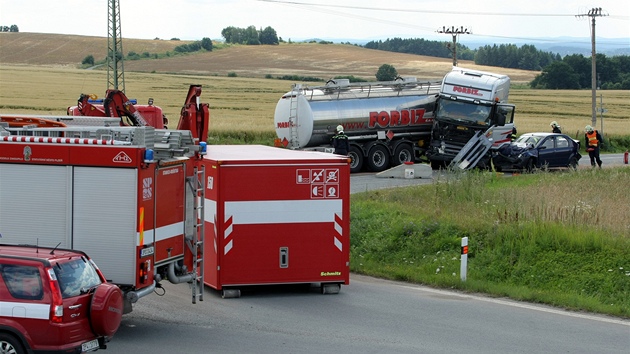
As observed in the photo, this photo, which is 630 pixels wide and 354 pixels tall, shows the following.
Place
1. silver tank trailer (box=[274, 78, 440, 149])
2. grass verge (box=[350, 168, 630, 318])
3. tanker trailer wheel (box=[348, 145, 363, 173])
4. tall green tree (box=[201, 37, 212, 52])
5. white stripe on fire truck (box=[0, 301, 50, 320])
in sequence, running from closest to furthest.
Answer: white stripe on fire truck (box=[0, 301, 50, 320])
grass verge (box=[350, 168, 630, 318])
silver tank trailer (box=[274, 78, 440, 149])
tanker trailer wheel (box=[348, 145, 363, 173])
tall green tree (box=[201, 37, 212, 52])

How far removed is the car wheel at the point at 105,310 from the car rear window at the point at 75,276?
14 cm

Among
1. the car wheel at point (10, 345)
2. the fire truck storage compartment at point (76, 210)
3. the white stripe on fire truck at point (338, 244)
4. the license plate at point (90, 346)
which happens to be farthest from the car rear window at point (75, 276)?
the white stripe on fire truck at point (338, 244)

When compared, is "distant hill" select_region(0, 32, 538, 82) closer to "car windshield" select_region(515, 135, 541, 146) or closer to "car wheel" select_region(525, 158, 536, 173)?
"car windshield" select_region(515, 135, 541, 146)

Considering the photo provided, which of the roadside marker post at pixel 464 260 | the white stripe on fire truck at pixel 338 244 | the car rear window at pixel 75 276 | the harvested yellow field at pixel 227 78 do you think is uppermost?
the harvested yellow field at pixel 227 78

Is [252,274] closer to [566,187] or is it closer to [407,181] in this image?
[566,187]

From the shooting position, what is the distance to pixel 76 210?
11211mm

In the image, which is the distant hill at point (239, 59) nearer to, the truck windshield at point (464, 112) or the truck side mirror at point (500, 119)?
the truck windshield at point (464, 112)

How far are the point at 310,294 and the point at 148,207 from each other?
4.22 metres

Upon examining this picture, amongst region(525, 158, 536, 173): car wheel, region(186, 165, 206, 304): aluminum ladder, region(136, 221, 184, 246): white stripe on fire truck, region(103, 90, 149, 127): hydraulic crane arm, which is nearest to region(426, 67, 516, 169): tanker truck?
region(525, 158, 536, 173): car wheel

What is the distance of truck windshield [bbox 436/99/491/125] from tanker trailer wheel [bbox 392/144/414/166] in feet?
5.39

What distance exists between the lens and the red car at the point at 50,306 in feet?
29.8

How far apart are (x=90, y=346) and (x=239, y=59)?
4134 inches

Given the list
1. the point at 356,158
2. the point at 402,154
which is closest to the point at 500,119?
the point at 402,154

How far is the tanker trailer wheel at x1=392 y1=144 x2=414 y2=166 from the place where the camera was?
33750 mm
